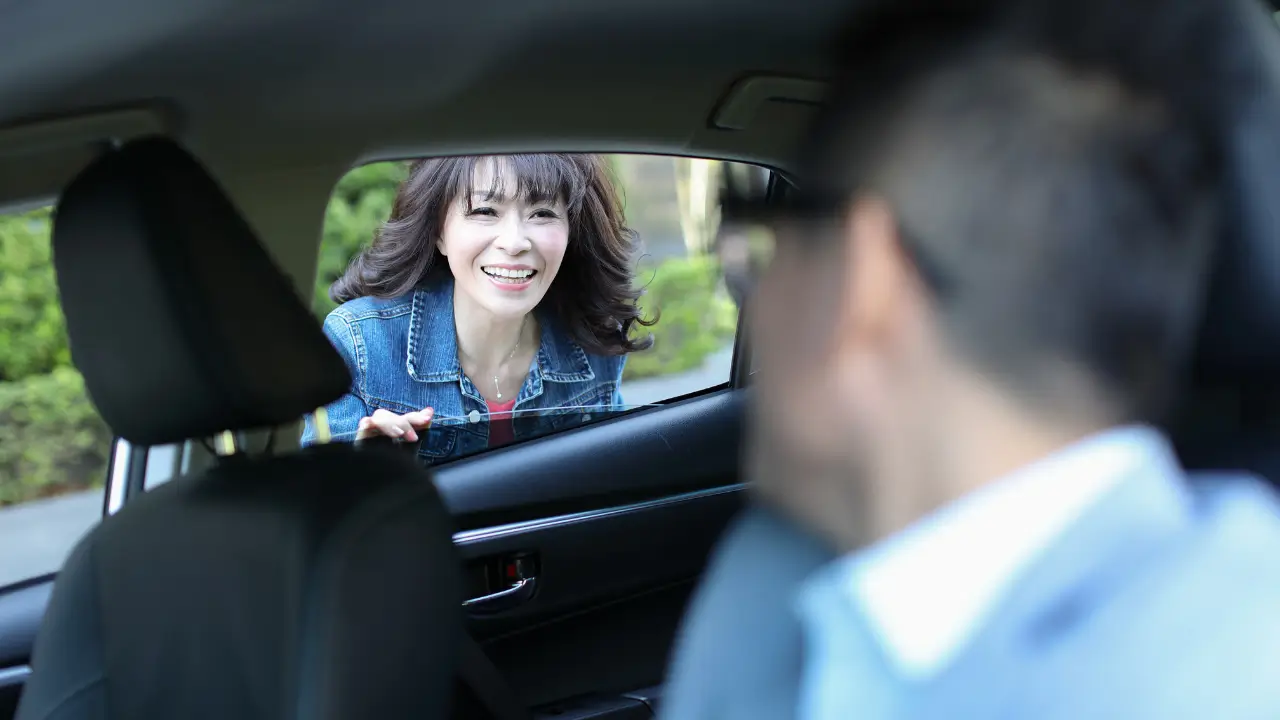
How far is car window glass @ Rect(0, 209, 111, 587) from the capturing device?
2.11 meters

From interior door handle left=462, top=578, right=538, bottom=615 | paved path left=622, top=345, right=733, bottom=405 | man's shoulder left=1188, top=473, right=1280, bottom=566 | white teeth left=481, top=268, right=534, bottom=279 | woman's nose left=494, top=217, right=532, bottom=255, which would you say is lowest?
interior door handle left=462, top=578, right=538, bottom=615

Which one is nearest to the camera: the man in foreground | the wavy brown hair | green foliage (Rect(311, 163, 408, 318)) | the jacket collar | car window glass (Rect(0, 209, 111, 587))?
the man in foreground

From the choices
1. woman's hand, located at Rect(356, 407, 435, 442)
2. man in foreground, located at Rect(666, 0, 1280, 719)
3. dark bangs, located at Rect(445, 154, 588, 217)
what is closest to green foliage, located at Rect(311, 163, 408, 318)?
dark bangs, located at Rect(445, 154, 588, 217)

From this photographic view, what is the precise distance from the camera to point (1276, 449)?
4.25 ft

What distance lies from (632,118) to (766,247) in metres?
1.30

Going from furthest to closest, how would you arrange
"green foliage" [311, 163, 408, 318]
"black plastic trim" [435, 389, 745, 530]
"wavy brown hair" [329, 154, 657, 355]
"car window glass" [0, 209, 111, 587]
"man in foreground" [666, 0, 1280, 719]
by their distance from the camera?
"black plastic trim" [435, 389, 745, 530], "wavy brown hair" [329, 154, 657, 355], "green foliage" [311, 163, 408, 318], "car window glass" [0, 209, 111, 587], "man in foreground" [666, 0, 1280, 719]

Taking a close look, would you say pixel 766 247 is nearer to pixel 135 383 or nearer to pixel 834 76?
pixel 834 76


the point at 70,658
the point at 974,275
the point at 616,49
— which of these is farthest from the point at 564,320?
the point at 974,275

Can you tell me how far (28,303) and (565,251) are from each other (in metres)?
1.05

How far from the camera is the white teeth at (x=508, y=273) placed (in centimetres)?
253

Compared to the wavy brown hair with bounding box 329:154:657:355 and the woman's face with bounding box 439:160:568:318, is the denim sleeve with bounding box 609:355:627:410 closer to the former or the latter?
the wavy brown hair with bounding box 329:154:657:355

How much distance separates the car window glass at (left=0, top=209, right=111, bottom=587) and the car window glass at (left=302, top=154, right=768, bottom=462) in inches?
17.9

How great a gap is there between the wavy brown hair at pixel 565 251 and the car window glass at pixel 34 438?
1.71 ft

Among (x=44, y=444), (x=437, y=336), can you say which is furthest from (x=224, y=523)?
(x=44, y=444)
